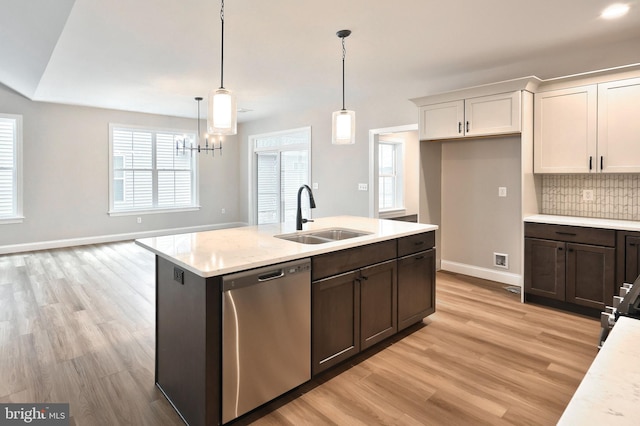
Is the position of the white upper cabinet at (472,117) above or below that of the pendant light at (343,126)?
above

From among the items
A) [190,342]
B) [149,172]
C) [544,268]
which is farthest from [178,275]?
[149,172]

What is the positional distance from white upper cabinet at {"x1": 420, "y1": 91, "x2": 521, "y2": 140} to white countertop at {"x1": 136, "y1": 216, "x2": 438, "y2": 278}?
1514 mm

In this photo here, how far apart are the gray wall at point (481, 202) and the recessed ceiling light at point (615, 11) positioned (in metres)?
1.47

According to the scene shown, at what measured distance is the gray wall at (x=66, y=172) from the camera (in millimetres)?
6254

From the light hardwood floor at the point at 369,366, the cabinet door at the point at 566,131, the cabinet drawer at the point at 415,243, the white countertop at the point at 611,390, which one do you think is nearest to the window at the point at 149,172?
the light hardwood floor at the point at 369,366

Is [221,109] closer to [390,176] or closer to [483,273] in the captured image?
[483,273]

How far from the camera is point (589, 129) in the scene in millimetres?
3518

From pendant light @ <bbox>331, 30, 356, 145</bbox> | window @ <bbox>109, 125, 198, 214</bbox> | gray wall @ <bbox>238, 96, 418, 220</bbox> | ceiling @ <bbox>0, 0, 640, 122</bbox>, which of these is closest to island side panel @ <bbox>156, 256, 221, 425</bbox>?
pendant light @ <bbox>331, 30, 356, 145</bbox>

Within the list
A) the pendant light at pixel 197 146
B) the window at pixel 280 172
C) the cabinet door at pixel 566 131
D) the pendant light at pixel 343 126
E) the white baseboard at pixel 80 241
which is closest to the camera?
the pendant light at pixel 343 126

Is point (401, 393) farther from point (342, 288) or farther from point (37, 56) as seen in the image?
point (37, 56)

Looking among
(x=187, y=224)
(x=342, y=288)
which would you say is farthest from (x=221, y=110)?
(x=187, y=224)

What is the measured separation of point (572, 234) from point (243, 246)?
3.07 metres

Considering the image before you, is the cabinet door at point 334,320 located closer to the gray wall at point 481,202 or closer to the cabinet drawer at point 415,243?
the cabinet drawer at point 415,243

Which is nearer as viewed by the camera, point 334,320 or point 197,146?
point 334,320
